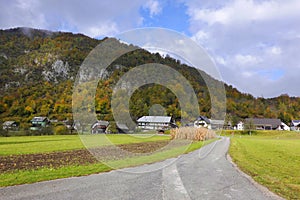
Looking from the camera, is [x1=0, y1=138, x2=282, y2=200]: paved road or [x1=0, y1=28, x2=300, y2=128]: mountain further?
[x1=0, y1=28, x2=300, y2=128]: mountain

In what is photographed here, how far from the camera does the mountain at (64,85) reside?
16.5 metres

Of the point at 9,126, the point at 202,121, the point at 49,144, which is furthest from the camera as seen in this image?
the point at 9,126

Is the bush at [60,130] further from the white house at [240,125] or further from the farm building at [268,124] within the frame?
the farm building at [268,124]

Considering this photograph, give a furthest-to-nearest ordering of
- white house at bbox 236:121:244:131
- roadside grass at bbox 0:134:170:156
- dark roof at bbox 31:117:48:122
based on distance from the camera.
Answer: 1. white house at bbox 236:121:244:131
2. dark roof at bbox 31:117:48:122
3. roadside grass at bbox 0:134:170:156

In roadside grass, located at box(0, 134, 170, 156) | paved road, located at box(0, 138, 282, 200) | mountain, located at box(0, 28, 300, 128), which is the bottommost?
roadside grass, located at box(0, 134, 170, 156)

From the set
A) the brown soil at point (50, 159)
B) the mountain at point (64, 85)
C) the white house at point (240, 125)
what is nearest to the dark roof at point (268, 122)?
the mountain at point (64, 85)

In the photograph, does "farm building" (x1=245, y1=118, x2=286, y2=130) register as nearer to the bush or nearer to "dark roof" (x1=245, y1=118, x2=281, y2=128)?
"dark roof" (x1=245, y1=118, x2=281, y2=128)

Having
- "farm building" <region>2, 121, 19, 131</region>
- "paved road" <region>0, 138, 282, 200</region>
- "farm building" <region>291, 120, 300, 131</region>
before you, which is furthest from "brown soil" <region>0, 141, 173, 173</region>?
"farm building" <region>291, 120, 300, 131</region>

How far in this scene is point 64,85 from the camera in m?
71.8

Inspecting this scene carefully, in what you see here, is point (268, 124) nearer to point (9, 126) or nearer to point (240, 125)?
point (240, 125)

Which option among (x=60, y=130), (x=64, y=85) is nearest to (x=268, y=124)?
(x=64, y=85)

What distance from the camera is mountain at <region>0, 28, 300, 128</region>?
16547 mm

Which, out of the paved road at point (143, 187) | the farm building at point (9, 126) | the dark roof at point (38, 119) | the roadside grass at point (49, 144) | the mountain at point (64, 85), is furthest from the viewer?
the dark roof at point (38, 119)

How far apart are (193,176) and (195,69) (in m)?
5.21
